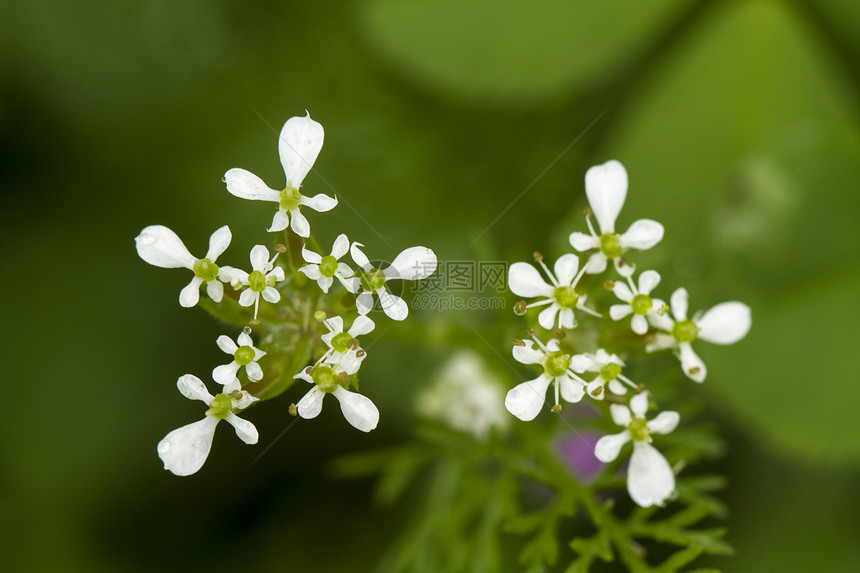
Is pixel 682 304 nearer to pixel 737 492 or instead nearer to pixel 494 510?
pixel 494 510

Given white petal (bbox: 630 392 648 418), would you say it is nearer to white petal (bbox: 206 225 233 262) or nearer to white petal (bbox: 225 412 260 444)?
white petal (bbox: 225 412 260 444)

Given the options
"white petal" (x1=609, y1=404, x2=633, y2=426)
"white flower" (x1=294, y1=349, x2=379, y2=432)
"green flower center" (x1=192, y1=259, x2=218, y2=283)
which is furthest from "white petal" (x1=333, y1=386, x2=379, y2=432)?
"white petal" (x1=609, y1=404, x2=633, y2=426)

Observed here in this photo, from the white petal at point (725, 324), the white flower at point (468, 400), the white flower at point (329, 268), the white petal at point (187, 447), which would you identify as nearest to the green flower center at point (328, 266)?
the white flower at point (329, 268)

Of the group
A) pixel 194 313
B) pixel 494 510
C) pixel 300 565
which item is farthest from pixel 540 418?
pixel 194 313

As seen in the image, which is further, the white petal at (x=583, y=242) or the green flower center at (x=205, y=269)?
the white petal at (x=583, y=242)

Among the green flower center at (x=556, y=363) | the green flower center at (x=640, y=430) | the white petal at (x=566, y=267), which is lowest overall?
the green flower center at (x=556, y=363)

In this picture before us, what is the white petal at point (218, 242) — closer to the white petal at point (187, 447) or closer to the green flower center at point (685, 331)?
the white petal at point (187, 447)
